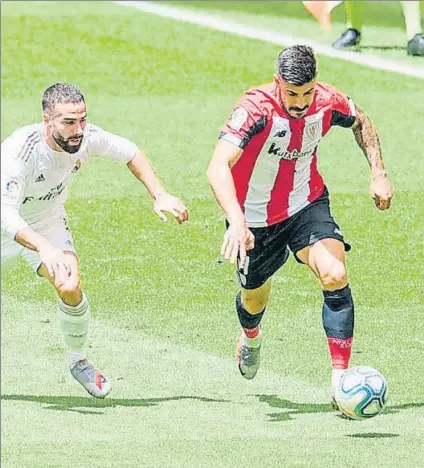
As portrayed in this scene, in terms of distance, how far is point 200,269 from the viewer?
1396 cm

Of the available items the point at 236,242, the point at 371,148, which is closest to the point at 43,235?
the point at 236,242

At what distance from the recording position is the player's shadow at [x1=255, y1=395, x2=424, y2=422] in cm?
991

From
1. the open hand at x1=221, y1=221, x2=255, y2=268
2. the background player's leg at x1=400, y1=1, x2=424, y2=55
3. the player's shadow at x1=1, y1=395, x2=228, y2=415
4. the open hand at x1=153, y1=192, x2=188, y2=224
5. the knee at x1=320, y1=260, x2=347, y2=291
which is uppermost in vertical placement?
the open hand at x1=221, y1=221, x2=255, y2=268

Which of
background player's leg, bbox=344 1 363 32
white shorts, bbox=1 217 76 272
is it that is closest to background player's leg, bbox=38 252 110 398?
white shorts, bbox=1 217 76 272

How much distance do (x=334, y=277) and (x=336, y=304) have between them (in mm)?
186

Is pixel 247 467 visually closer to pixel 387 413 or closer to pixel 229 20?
pixel 387 413

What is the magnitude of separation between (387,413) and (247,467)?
1485 mm

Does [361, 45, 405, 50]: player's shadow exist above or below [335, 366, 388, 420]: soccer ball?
below

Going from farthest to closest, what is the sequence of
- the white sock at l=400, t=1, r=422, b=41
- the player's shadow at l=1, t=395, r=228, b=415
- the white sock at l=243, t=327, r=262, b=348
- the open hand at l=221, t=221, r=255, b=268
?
the white sock at l=400, t=1, r=422, b=41 → the white sock at l=243, t=327, r=262, b=348 → the player's shadow at l=1, t=395, r=228, b=415 → the open hand at l=221, t=221, r=255, b=268

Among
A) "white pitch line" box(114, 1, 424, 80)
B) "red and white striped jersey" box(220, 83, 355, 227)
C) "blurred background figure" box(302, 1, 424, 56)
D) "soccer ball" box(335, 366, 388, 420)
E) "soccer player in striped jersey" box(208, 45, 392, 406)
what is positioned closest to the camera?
"soccer ball" box(335, 366, 388, 420)

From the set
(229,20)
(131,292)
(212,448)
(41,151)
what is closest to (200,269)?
(131,292)

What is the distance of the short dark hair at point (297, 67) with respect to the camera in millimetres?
9734

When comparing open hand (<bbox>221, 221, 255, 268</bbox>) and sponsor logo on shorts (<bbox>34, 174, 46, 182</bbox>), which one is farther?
sponsor logo on shorts (<bbox>34, 174, 46, 182</bbox>)

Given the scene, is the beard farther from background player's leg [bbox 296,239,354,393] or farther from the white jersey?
background player's leg [bbox 296,239,354,393]
